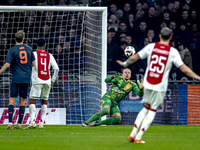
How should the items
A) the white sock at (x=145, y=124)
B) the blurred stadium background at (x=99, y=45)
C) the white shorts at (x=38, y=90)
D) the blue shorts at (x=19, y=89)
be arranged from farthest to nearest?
the blurred stadium background at (x=99, y=45) → the white shorts at (x=38, y=90) → the blue shorts at (x=19, y=89) → the white sock at (x=145, y=124)

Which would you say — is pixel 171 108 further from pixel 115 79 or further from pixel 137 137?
pixel 137 137

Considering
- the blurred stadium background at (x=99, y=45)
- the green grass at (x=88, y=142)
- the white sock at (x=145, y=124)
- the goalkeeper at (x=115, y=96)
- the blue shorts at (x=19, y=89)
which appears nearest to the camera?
the green grass at (x=88, y=142)

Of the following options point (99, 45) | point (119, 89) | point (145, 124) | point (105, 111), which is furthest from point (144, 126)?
point (99, 45)

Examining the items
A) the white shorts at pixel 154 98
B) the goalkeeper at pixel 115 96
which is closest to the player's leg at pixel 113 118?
the goalkeeper at pixel 115 96

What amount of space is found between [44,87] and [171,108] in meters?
4.01

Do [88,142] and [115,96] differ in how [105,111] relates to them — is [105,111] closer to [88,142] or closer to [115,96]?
[115,96]

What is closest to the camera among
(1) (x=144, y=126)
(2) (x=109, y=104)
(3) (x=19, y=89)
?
(1) (x=144, y=126)

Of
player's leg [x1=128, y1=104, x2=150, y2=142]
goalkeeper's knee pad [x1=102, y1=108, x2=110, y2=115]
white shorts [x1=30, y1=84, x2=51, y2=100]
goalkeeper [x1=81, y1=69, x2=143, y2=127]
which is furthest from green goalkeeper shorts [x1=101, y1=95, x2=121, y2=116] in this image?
player's leg [x1=128, y1=104, x2=150, y2=142]

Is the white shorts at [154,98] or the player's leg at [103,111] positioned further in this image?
the player's leg at [103,111]

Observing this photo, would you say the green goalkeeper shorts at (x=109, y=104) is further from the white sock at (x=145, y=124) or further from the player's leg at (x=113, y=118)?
the white sock at (x=145, y=124)

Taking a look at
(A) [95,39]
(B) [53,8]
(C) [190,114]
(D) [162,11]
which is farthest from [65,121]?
(D) [162,11]

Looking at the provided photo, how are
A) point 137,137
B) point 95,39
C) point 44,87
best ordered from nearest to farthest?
point 137,137, point 44,87, point 95,39

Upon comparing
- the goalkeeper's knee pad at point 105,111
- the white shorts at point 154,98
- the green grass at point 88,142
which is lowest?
the green grass at point 88,142

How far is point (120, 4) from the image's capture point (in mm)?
12227
